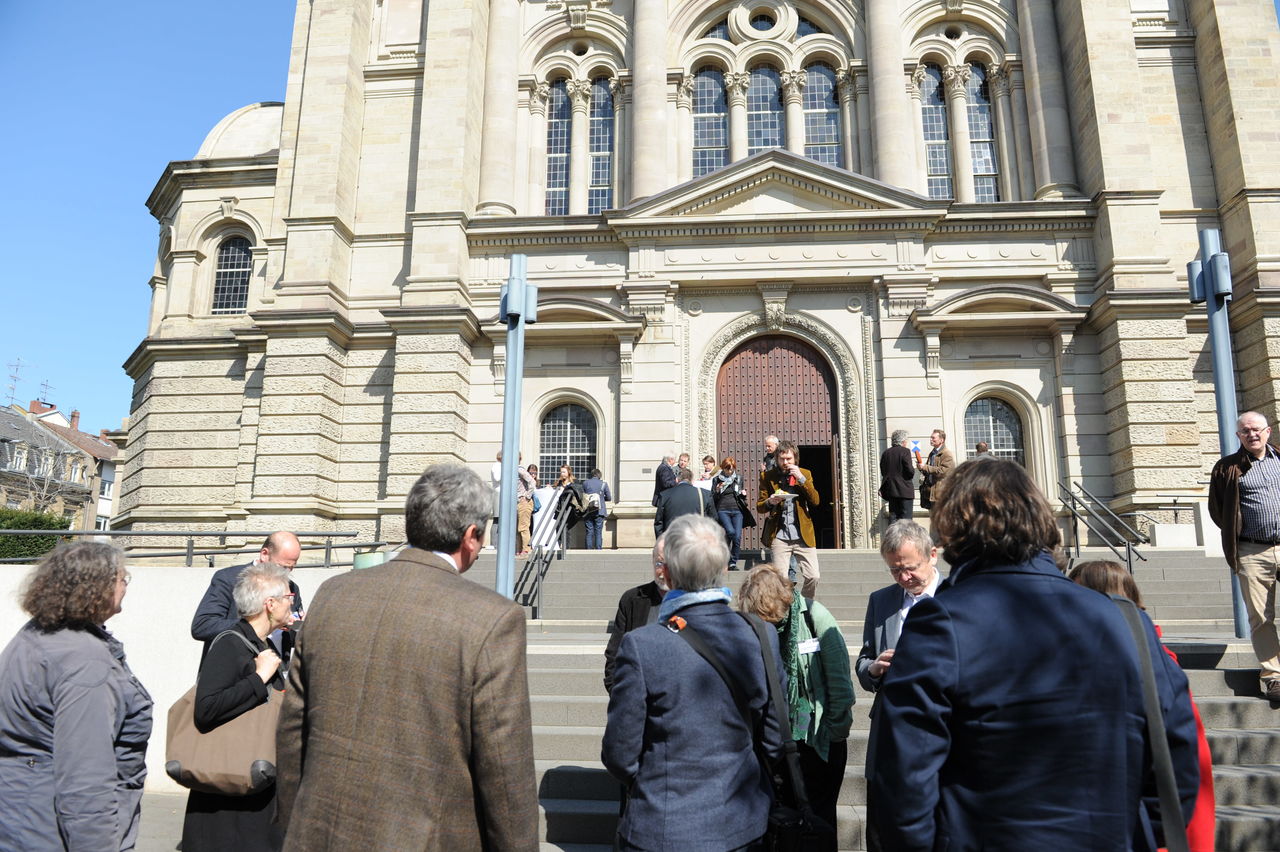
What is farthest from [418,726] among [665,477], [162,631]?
[665,477]

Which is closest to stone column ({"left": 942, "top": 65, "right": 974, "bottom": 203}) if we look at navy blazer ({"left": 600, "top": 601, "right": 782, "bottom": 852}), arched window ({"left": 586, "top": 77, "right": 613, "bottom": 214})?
arched window ({"left": 586, "top": 77, "right": 613, "bottom": 214})

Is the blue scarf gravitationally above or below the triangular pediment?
below

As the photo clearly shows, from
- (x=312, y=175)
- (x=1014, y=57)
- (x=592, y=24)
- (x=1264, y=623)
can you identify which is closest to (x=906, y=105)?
(x=1014, y=57)

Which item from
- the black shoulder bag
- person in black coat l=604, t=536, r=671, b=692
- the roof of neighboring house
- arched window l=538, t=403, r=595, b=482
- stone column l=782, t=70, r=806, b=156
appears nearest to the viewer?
the black shoulder bag

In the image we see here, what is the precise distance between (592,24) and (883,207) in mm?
9131

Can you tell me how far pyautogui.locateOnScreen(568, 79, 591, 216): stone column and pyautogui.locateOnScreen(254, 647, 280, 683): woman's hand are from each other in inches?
694

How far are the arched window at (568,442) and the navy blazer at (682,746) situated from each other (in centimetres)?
1477

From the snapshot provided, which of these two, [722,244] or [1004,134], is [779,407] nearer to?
[722,244]

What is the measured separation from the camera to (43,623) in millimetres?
3486

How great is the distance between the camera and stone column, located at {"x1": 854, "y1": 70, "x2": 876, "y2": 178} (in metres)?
19.9

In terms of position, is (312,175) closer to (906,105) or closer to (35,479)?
(906,105)

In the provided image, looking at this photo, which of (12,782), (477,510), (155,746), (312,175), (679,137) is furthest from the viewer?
(679,137)

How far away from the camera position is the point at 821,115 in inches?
816

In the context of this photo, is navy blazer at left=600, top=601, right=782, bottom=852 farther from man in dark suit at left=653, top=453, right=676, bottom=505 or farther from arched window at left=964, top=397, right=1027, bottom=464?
arched window at left=964, top=397, right=1027, bottom=464
